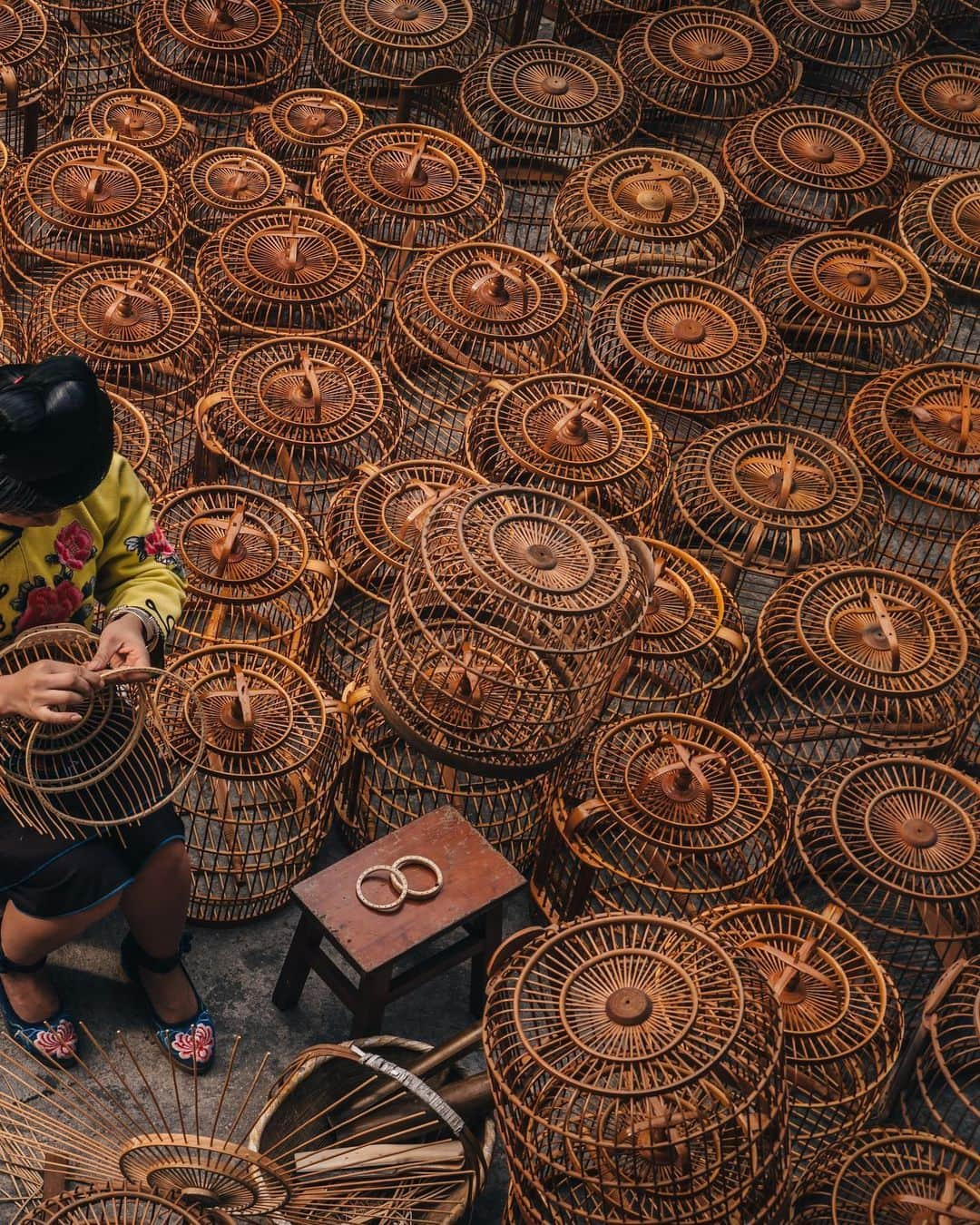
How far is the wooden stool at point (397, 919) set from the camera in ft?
13.9

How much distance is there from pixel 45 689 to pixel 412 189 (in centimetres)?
337

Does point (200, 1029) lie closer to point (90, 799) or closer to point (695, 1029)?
point (90, 799)

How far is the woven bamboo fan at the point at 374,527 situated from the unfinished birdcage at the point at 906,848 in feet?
3.86

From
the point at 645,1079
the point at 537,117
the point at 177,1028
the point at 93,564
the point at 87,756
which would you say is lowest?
the point at 177,1028

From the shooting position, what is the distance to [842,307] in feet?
20.4

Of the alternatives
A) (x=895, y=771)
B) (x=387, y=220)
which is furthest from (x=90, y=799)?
(x=387, y=220)

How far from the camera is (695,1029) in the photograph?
3.76 m

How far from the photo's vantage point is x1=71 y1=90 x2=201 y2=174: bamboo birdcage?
21.4 feet

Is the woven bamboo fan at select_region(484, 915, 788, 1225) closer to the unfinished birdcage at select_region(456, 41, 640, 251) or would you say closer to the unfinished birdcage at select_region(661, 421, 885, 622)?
the unfinished birdcage at select_region(661, 421, 885, 622)

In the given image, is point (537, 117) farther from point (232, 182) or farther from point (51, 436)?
point (51, 436)

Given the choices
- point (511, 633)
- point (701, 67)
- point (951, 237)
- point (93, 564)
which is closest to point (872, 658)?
point (511, 633)

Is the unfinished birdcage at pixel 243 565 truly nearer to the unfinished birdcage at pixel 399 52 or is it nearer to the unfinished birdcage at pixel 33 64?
the unfinished birdcage at pixel 33 64

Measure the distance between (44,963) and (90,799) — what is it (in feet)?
1.98

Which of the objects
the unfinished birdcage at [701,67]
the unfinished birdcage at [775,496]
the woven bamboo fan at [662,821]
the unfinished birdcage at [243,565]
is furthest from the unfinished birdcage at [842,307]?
the unfinished birdcage at [243,565]
